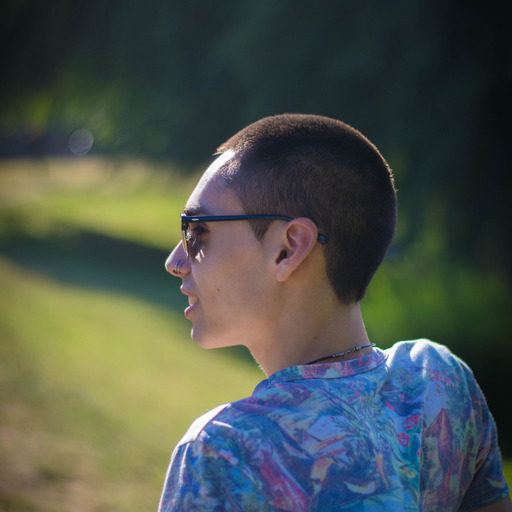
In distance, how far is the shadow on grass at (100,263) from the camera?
30.7 ft

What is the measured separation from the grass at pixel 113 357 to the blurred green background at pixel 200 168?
0.07 feet

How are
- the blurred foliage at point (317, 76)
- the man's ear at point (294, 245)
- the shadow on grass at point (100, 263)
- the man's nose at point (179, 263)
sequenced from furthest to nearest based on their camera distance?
the shadow on grass at point (100, 263), the blurred foliage at point (317, 76), the man's nose at point (179, 263), the man's ear at point (294, 245)

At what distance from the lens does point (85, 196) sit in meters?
17.9

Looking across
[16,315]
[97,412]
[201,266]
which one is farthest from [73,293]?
[201,266]

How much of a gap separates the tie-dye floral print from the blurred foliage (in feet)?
16.3

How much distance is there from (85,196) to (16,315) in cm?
1110

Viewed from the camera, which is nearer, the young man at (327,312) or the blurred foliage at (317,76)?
the young man at (327,312)

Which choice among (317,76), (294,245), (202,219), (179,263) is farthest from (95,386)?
(294,245)

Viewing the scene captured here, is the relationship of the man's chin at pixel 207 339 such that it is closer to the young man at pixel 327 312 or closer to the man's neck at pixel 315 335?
the young man at pixel 327 312

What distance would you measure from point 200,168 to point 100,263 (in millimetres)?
3767

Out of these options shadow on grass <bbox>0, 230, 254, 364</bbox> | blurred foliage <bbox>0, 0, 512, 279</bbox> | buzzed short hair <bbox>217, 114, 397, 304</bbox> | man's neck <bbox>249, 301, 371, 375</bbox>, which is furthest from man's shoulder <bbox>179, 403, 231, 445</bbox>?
shadow on grass <bbox>0, 230, 254, 364</bbox>

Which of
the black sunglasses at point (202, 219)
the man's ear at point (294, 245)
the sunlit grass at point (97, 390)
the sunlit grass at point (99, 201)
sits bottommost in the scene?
the sunlit grass at point (97, 390)

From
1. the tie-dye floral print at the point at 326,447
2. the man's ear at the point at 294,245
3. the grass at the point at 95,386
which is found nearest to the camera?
the tie-dye floral print at the point at 326,447

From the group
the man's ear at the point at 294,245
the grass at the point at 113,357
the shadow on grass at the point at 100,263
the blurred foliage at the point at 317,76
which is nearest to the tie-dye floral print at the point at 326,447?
the man's ear at the point at 294,245
